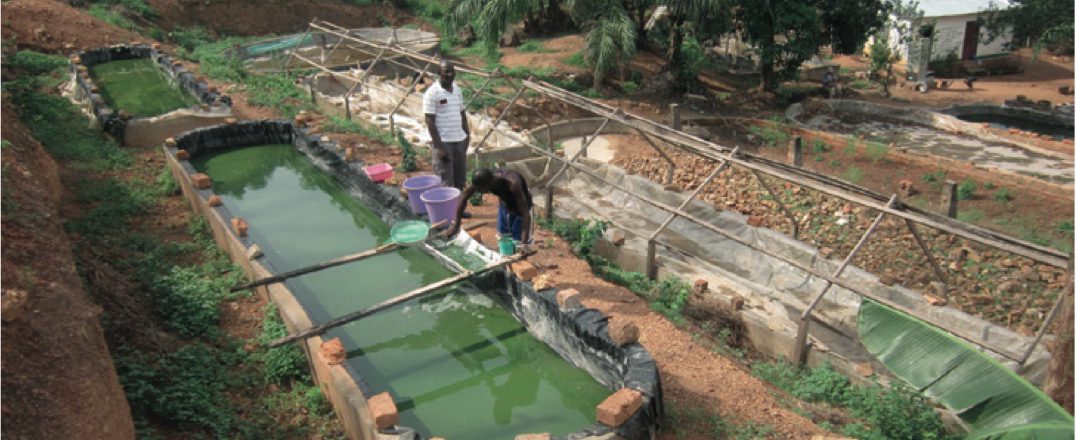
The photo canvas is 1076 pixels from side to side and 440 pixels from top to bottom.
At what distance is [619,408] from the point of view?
4543 millimetres

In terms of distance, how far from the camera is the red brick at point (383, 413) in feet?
15.1

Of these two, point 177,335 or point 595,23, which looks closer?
point 177,335

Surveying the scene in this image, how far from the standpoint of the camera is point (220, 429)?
16.1ft

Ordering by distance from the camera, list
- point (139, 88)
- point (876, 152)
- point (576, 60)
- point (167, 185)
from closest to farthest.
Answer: point (167, 185) → point (876, 152) → point (139, 88) → point (576, 60)

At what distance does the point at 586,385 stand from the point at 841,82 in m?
20.7

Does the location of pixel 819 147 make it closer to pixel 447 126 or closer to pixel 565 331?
pixel 447 126

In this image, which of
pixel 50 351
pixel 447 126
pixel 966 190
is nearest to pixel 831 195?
pixel 447 126

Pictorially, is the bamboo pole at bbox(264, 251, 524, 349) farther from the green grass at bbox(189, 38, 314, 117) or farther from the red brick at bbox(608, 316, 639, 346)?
the green grass at bbox(189, 38, 314, 117)

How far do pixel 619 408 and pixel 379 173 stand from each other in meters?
5.54

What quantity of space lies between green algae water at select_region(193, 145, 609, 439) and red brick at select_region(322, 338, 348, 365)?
0.44m

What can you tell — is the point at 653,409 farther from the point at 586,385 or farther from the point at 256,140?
the point at 256,140

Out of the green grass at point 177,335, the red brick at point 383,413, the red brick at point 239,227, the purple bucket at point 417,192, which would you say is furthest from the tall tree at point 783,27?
the red brick at point 383,413

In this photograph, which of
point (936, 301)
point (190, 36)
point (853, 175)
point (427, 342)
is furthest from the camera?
point (190, 36)

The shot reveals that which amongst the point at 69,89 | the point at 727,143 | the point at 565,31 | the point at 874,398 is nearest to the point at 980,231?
the point at 874,398
